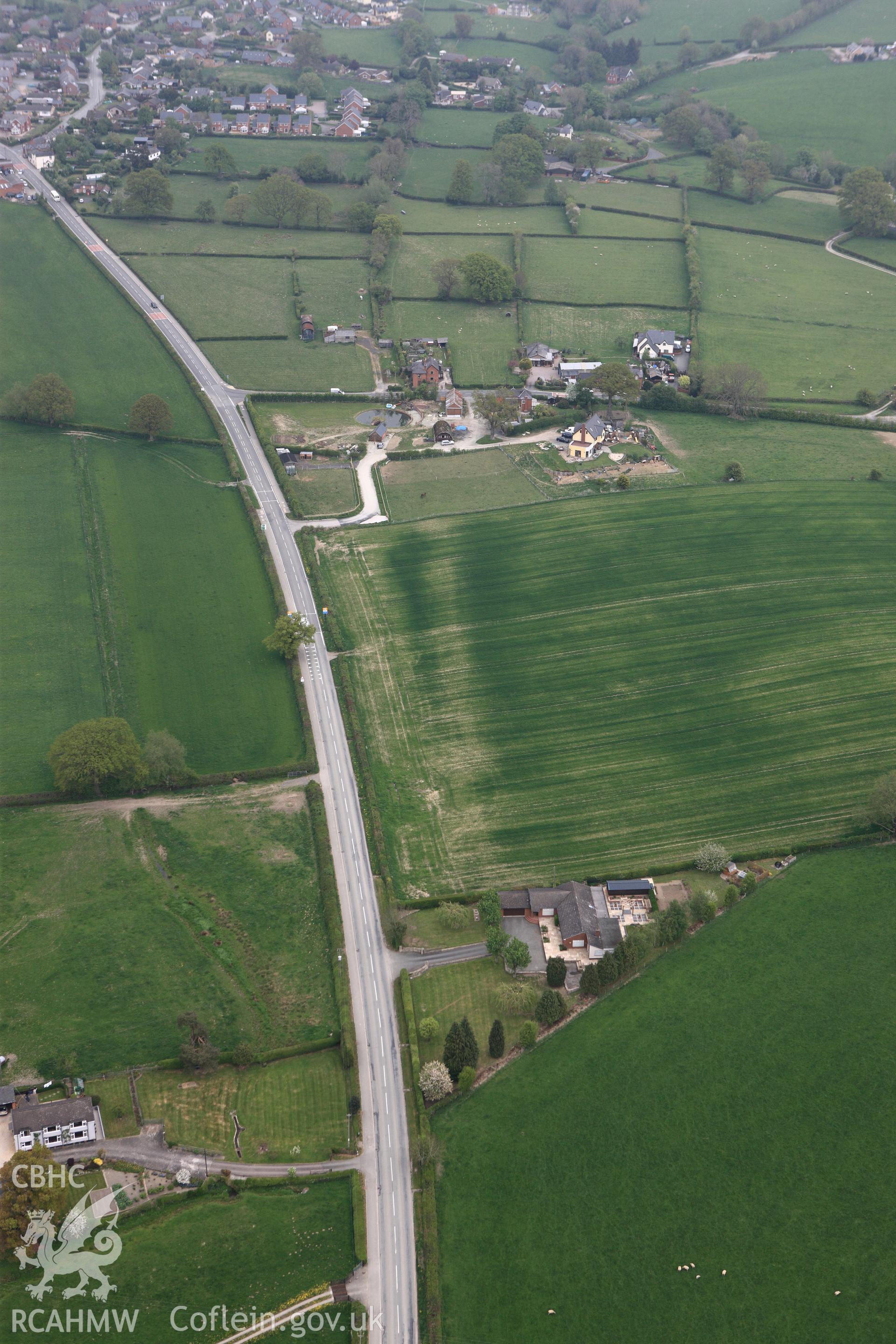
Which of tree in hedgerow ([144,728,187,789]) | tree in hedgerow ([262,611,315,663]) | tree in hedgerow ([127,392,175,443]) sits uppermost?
tree in hedgerow ([127,392,175,443])

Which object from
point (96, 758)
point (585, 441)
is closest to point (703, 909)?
point (96, 758)

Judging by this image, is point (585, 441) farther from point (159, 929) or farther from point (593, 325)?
point (159, 929)

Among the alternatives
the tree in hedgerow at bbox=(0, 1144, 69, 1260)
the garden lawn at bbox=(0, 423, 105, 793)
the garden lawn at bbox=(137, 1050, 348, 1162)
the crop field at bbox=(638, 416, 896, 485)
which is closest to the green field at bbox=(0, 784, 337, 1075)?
the garden lawn at bbox=(137, 1050, 348, 1162)

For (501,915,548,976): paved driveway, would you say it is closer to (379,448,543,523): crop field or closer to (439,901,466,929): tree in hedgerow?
(439,901,466,929): tree in hedgerow

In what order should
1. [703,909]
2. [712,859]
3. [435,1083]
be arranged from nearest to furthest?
[435,1083], [703,909], [712,859]

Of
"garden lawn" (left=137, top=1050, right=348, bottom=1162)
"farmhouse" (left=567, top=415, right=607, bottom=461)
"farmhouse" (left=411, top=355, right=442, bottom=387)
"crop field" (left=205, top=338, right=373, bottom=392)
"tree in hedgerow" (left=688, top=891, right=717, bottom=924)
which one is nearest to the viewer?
"garden lawn" (left=137, top=1050, right=348, bottom=1162)

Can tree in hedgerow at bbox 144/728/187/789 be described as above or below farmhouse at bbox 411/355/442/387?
below

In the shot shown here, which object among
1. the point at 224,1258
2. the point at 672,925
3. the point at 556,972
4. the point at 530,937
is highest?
the point at 672,925
